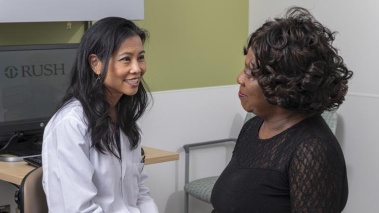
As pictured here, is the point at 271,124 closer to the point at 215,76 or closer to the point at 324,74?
the point at 324,74

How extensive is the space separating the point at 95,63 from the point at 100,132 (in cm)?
23

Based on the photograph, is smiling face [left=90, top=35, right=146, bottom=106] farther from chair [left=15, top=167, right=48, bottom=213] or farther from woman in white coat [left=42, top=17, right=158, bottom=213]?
chair [left=15, top=167, right=48, bottom=213]

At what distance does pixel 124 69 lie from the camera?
6.69ft

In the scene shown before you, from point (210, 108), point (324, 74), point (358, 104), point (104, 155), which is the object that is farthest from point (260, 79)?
point (210, 108)

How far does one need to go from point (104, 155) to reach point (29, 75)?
1.08 m

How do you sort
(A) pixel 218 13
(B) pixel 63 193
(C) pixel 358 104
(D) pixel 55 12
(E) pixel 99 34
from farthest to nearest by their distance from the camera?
1. (A) pixel 218 13
2. (C) pixel 358 104
3. (D) pixel 55 12
4. (E) pixel 99 34
5. (B) pixel 63 193

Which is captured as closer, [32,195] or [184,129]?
[32,195]

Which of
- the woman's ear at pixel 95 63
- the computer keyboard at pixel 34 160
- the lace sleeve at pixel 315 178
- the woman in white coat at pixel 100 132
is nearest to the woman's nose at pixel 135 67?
the woman in white coat at pixel 100 132

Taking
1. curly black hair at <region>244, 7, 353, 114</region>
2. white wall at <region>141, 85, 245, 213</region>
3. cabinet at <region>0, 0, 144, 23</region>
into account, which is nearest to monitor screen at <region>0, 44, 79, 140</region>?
cabinet at <region>0, 0, 144, 23</region>

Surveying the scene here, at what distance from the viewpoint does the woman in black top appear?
1.49 metres

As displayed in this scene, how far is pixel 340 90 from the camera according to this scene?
154cm

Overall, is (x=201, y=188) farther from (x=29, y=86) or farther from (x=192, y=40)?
(x=29, y=86)

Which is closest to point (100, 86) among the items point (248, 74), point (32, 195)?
point (32, 195)

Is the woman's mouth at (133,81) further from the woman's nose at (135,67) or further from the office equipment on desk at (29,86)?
the office equipment on desk at (29,86)
